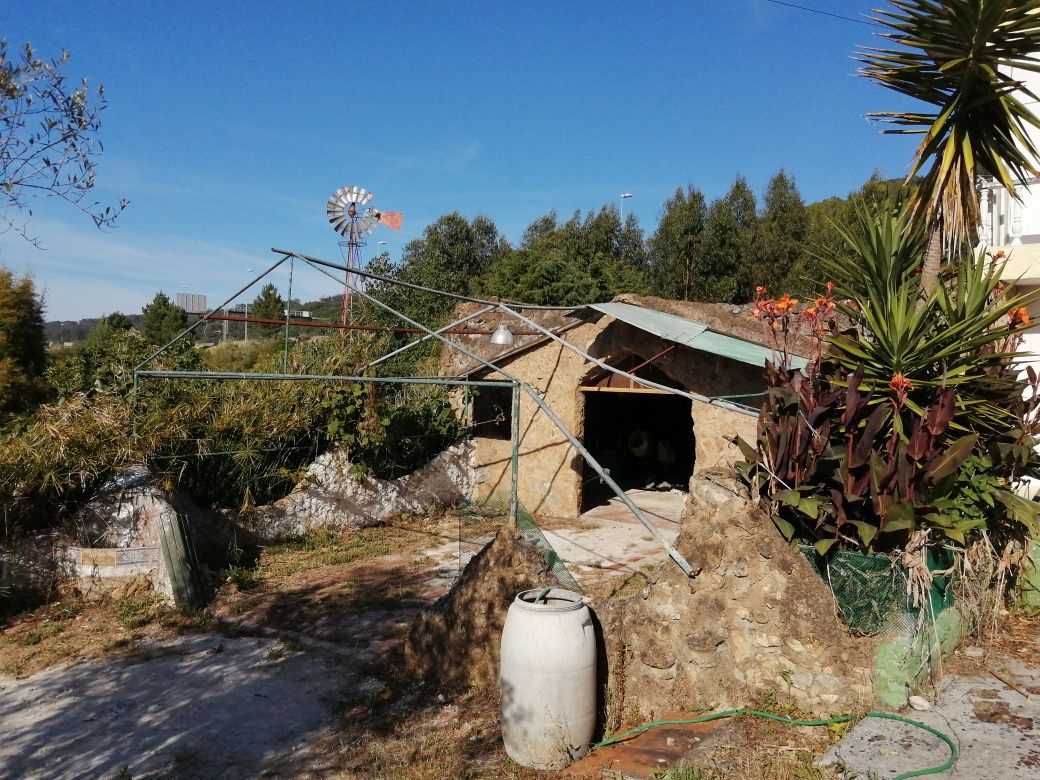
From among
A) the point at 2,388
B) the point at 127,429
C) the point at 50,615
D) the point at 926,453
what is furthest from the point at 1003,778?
the point at 2,388

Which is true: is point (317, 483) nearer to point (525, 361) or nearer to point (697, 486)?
point (525, 361)

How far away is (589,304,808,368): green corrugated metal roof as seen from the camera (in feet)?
32.5

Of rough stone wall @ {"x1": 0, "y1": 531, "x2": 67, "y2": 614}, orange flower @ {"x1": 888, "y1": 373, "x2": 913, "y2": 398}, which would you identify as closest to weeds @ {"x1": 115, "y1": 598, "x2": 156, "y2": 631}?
rough stone wall @ {"x1": 0, "y1": 531, "x2": 67, "y2": 614}

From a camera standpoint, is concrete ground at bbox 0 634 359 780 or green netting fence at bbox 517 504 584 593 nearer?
concrete ground at bbox 0 634 359 780

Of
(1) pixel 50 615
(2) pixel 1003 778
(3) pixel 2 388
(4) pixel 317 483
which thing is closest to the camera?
(2) pixel 1003 778

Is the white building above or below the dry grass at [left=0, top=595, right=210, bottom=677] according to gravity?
above

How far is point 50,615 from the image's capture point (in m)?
8.48

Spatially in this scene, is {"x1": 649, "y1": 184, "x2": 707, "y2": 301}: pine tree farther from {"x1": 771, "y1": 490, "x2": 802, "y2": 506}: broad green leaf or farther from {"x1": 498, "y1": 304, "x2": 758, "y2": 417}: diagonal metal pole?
{"x1": 771, "y1": 490, "x2": 802, "y2": 506}: broad green leaf

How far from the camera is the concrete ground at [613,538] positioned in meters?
9.75

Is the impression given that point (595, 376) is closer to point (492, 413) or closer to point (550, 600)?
point (492, 413)

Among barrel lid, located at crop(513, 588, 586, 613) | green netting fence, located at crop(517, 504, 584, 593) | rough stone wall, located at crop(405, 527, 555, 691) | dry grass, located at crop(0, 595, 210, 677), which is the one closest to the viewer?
barrel lid, located at crop(513, 588, 586, 613)

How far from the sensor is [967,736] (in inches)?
167

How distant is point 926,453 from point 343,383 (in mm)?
9465

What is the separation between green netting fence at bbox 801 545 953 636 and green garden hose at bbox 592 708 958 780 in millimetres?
518
